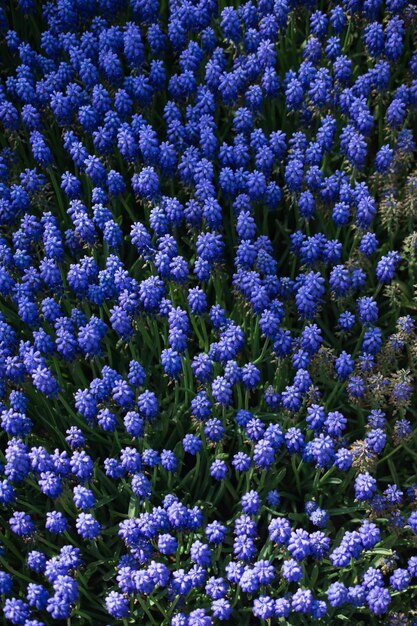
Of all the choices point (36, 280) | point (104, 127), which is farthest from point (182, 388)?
point (104, 127)

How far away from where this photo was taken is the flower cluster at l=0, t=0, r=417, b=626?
5.21m

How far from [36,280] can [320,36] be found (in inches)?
111

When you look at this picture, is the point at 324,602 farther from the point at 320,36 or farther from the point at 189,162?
the point at 320,36

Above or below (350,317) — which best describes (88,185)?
above

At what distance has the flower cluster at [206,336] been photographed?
5207mm

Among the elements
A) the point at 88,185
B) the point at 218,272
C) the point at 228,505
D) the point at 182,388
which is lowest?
the point at 228,505

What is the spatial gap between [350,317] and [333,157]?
5.15 feet

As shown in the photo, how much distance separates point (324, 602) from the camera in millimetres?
5199

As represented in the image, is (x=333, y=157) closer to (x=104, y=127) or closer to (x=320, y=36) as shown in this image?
(x=320, y=36)

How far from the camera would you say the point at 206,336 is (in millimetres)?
5906

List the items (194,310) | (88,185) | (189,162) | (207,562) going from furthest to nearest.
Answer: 1. (88,185)
2. (189,162)
3. (194,310)
4. (207,562)

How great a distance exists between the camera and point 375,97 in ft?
23.0

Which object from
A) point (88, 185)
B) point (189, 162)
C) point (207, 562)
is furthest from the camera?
point (88, 185)

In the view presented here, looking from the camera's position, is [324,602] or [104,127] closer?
[324,602]
